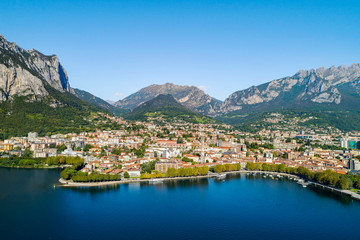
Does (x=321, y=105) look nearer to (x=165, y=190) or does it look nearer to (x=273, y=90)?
(x=273, y=90)

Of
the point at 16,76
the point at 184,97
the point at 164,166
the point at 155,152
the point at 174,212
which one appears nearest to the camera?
the point at 174,212

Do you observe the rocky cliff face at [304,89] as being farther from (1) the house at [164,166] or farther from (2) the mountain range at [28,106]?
(1) the house at [164,166]

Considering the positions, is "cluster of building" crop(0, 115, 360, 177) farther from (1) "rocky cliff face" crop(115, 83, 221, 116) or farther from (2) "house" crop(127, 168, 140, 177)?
(1) "rocky cliff face" crop(115, 83, 221, 116)

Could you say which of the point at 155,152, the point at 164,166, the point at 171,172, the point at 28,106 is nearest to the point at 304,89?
the point at 155,152

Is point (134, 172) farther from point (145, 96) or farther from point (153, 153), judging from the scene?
point (145, 96)

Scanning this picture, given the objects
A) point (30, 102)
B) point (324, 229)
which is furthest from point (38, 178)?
point (30, 102)

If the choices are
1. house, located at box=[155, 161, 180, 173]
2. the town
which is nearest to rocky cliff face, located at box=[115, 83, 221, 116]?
the town
